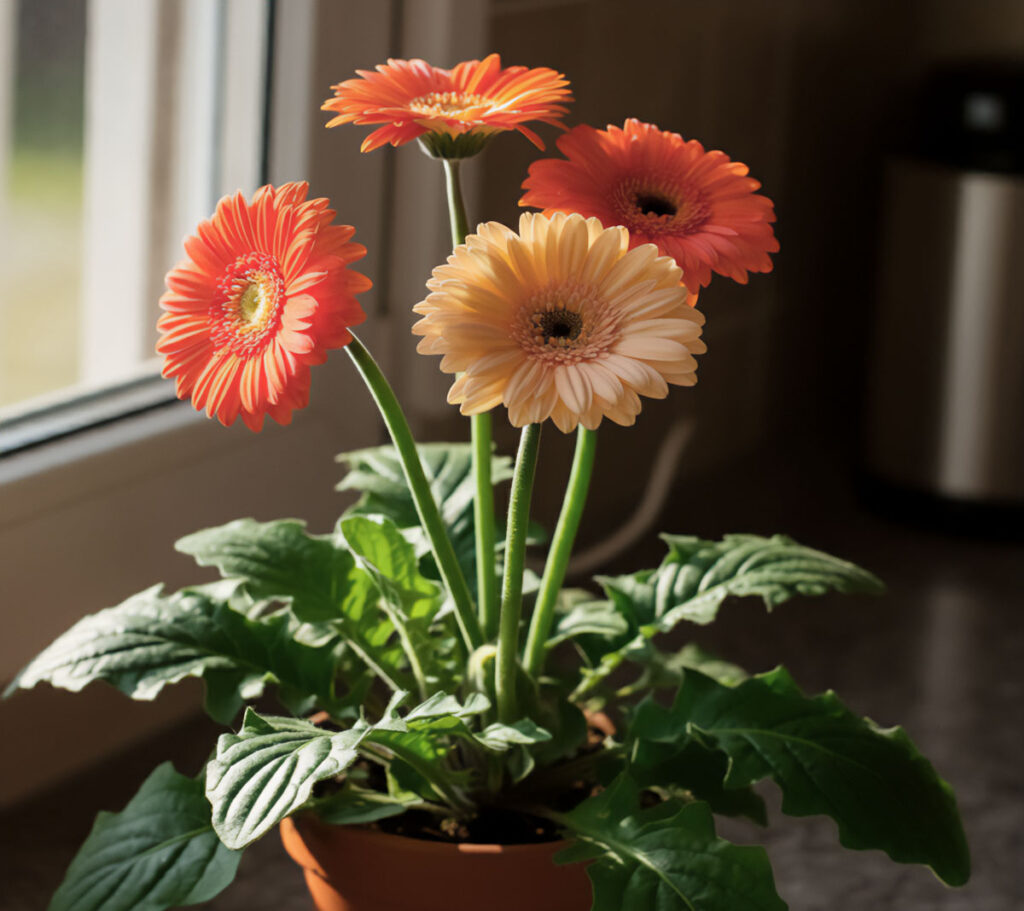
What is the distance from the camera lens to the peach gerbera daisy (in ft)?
1.33

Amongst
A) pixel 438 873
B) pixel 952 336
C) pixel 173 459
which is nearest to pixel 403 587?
pixel 438 873

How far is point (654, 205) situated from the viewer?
0.49 meters

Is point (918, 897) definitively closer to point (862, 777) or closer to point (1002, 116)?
point (862, 777)

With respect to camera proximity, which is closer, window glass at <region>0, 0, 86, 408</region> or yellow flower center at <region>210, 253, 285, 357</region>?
A: yellow flower center at <region>210, 253, 285, 357</region>

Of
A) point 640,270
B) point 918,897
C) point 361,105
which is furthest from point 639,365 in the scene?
point 918,897

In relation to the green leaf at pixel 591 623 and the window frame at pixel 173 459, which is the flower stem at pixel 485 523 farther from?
the window frame at pixel 173 459

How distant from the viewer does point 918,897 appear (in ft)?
2.36

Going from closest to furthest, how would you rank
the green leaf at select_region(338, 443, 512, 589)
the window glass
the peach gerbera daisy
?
1. the peach gerbera daisy
2. the green leaf at select_region(338, 443, 512, 589)
3. the window glass

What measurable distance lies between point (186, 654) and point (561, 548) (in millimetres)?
160

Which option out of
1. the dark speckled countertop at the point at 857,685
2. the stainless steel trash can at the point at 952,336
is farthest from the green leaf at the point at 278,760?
the stainless steel trash can at the point at 952,336

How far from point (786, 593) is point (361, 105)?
262 mm

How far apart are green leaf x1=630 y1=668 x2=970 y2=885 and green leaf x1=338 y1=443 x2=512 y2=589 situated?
13cm

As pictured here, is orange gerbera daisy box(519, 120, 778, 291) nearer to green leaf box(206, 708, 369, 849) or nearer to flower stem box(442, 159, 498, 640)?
flower stem box(442, 159, 498, 640)

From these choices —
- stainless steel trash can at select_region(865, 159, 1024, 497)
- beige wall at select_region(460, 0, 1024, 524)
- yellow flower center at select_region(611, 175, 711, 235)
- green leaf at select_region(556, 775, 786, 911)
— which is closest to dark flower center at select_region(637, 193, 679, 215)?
yellow flower center at select_region(611, 175, 711, 235)
